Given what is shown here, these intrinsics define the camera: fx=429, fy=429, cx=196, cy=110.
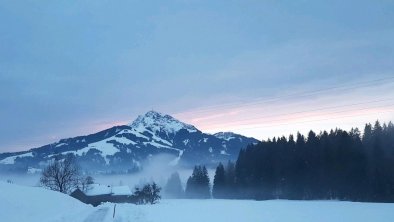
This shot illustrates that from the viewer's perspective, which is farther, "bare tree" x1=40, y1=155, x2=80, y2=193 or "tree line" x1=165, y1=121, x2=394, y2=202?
"bare tree" x1=40, y1=155, x2=80, y2=193

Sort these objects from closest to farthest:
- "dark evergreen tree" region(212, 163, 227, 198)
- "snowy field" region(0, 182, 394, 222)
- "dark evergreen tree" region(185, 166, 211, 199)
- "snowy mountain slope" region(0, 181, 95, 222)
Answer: "snowy field" region(0, 182, 394, 222) < "snowy mountain slope" region(0, 181, 95, 222) < "dark evergreen tree" region(212, 163, 227, 198) < "dark evergreen tree" region(185, 166, 211, 199)

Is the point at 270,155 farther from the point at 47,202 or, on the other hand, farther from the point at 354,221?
the point at 354,221

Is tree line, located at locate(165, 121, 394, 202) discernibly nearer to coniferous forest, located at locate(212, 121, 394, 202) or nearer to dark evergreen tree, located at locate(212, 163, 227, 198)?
coniferous forest, located at locate(212, 121, 394, 202)

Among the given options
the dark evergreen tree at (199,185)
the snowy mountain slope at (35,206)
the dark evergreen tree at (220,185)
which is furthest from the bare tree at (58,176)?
the dark evergreen tree at (199,185)

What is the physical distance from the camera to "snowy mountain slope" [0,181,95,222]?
1256 inches

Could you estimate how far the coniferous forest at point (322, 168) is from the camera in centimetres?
6247

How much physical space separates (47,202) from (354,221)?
27.7m

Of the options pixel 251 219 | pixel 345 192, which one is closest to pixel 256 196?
pixel 345 192

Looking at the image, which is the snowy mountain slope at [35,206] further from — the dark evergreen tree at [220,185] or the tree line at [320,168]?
the dark evergreen tree at [220,185]

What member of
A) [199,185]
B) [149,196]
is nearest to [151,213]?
[149,196]

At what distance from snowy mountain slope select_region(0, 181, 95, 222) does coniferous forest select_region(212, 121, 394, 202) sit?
3993 centimetres

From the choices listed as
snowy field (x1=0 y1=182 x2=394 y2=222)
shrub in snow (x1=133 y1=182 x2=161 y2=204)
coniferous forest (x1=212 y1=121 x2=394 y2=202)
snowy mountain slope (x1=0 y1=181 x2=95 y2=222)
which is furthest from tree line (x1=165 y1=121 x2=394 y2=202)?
snowy mountain slope (x1=0 y1=181 x2=95 y2=222)

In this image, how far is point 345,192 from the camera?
6431 cm

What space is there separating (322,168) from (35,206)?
4642 cm
